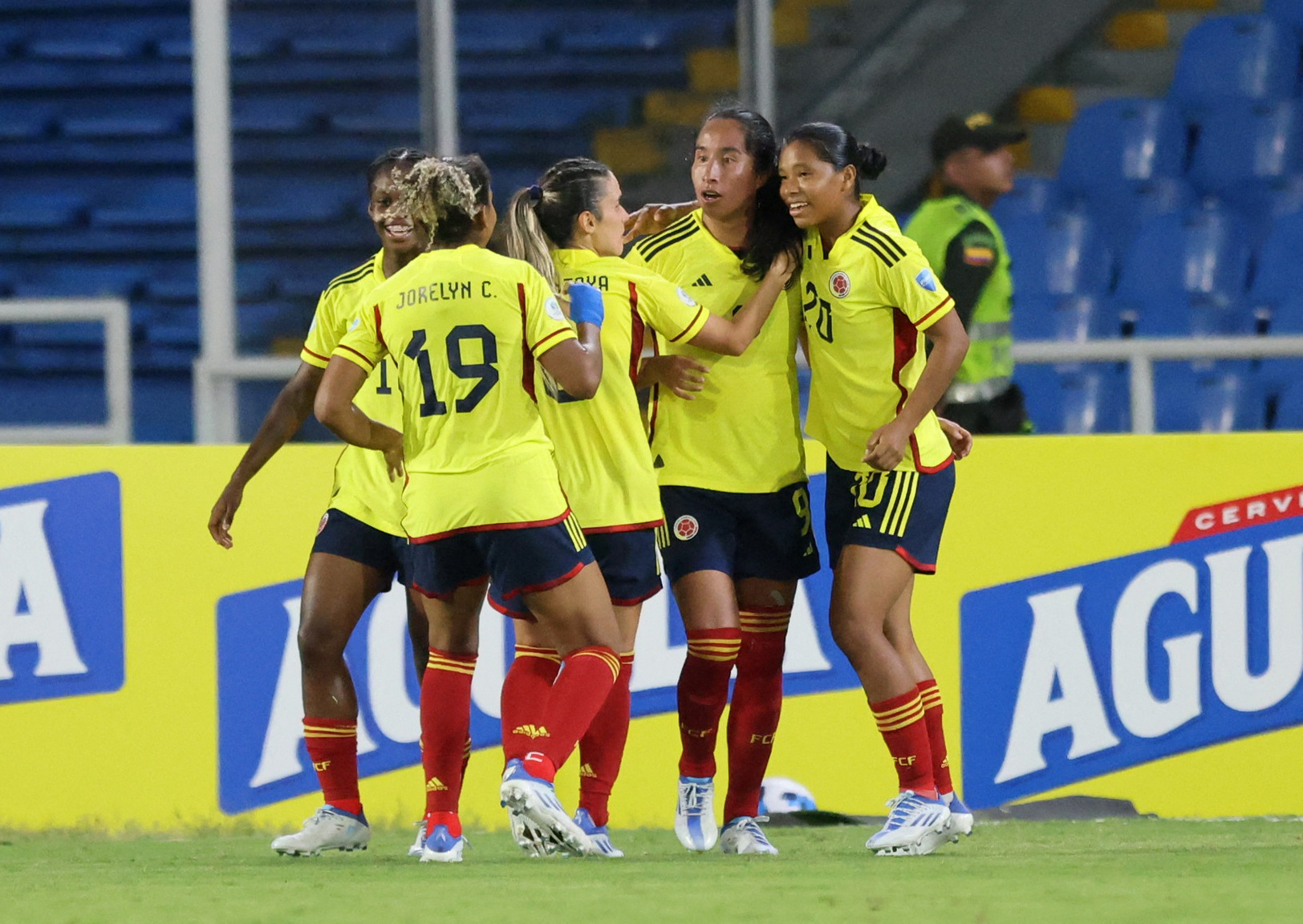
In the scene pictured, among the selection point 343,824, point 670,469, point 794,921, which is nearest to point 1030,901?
point 794,921

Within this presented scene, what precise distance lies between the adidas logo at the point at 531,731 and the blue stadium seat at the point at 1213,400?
4.01 meters

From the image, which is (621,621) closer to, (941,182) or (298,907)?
(298,907)

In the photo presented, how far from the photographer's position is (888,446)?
15.0 ft

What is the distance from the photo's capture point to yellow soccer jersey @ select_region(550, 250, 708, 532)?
464cm

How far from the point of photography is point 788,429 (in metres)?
4.89

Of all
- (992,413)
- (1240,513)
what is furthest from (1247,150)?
(1240,513)

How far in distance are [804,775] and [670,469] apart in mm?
1493

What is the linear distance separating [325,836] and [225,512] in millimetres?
854

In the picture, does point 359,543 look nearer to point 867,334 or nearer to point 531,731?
point 531,731

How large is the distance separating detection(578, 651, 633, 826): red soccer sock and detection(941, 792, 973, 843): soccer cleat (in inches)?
31.7

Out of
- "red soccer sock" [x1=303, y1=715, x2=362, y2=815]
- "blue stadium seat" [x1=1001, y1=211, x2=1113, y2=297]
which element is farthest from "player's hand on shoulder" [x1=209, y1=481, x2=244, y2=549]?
"blue stadium seat" [x1=1001, y1=211, x2=1113, y2=297]

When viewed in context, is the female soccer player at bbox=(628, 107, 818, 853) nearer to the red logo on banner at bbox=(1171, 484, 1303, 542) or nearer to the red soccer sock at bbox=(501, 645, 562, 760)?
the red soccer sock at bbox=(501, 645, 562, 760)

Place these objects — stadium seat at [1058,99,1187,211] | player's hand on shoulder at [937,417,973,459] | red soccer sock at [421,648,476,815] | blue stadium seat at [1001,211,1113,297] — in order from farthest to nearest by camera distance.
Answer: stadium seat at [1058,99,1187,211], blue stadium seat at [1001,211,1113,297], player's hand on shoulder at [937,417,973,459], red soccer sock at [421,648,476,815]

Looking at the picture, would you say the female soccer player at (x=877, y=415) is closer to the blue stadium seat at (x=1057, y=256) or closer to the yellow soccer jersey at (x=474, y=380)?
the yellow soccer jersey at (x=474, y=380)
